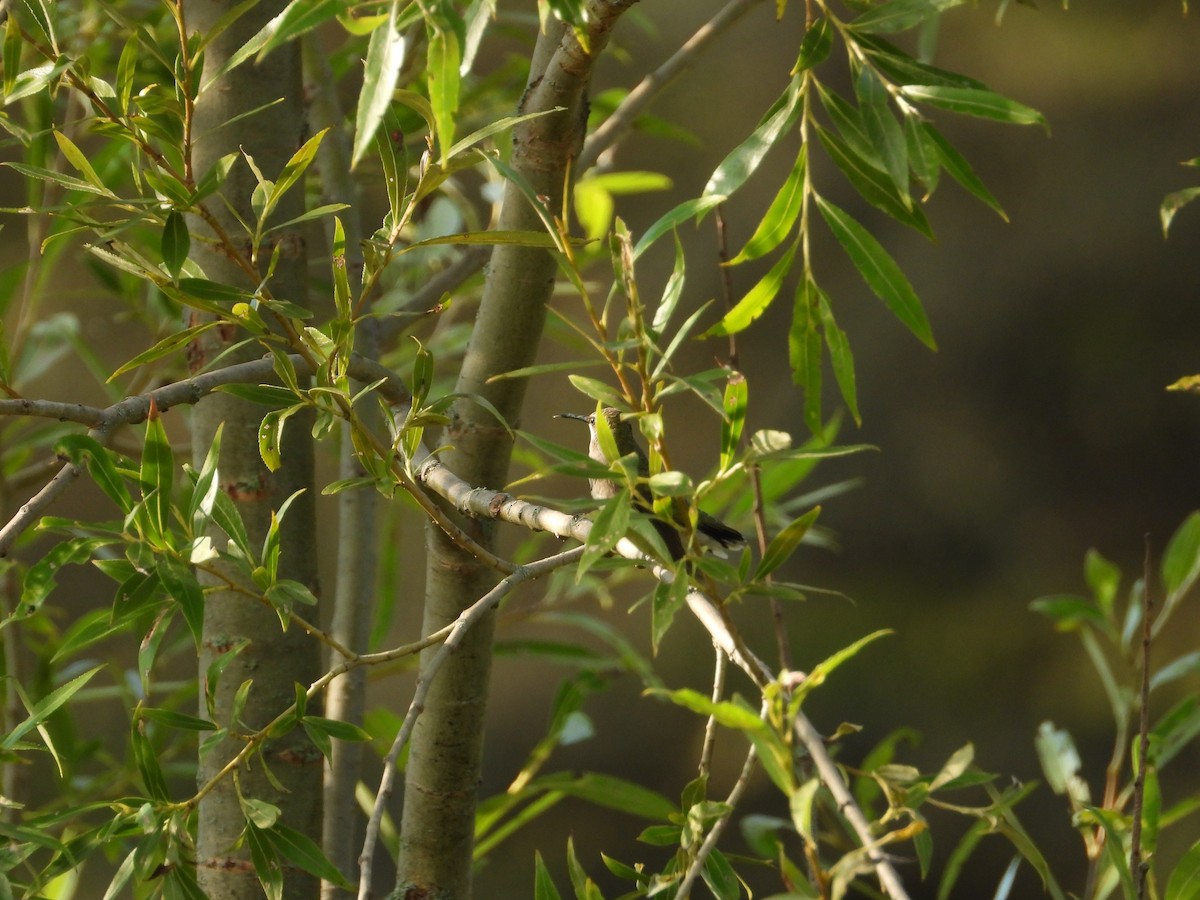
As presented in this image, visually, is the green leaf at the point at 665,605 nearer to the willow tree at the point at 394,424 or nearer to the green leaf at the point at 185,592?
the willow tree at the point at 394,424

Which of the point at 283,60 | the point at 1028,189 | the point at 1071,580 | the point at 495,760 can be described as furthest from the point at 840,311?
the point at 283,60

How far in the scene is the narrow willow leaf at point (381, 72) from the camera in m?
0.44

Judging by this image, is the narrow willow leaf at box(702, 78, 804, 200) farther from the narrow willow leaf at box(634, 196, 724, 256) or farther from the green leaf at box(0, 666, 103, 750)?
the green leaf at box(0, 666, 103, 750)

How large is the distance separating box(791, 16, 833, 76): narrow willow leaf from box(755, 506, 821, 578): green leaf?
0.83 feet

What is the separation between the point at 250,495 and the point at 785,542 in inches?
19.6

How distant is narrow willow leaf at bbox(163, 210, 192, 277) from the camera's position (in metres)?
0.58

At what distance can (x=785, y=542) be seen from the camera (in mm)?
593

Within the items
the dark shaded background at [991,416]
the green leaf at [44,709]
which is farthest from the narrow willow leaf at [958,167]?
the dark shaded background at [991,416]

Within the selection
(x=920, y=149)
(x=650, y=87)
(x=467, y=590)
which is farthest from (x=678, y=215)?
(x=650, y=87)

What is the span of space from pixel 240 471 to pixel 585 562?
0.50 m

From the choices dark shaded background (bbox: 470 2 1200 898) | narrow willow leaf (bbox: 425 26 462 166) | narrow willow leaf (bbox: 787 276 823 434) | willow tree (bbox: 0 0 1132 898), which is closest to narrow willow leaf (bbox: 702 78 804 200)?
willow tree (bbox: 0 0 1132 898)

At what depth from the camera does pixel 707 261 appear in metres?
2.76

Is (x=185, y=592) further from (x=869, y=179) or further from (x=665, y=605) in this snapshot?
(x=869, y=179)

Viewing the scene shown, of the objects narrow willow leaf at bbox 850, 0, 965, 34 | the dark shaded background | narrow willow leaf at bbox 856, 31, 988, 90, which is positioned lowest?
the dark shaded background
